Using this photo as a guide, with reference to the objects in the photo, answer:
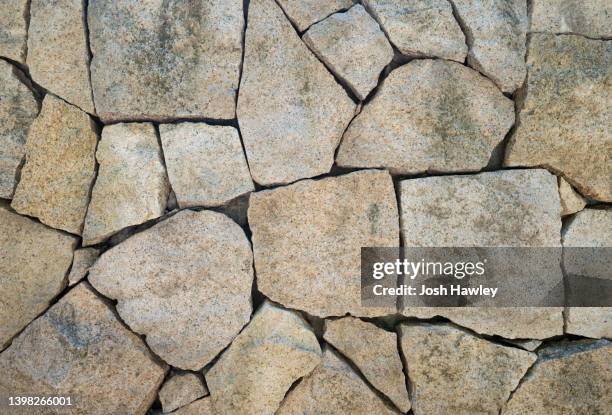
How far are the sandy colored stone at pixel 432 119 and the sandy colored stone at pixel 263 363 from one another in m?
0.68

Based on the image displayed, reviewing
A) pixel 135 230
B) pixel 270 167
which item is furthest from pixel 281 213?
pixel 135 230

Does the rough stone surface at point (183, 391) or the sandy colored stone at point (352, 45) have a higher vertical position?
the sandy colored stone at point (352, 45)

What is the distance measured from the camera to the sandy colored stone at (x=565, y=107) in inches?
65.6

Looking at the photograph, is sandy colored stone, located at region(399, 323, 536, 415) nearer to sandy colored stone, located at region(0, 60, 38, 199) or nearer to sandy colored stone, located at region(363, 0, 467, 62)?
sandy colored stone, located at region(363, 0, 467, 62)

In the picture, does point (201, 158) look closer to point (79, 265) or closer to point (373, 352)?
point (79, 265)

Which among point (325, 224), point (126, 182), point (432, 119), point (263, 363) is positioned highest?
point (432, 119)

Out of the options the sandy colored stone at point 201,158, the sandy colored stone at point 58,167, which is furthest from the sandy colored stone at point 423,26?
the sandy colored stone at point 58,167

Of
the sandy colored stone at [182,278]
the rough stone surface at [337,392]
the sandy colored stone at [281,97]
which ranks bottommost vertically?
the rough stone surface at [337,392]

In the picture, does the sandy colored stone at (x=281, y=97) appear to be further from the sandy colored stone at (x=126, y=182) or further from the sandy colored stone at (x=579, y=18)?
the sandy colored stone at (x=579, y=18)

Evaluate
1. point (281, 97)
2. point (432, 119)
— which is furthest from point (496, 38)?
point (281, 97)

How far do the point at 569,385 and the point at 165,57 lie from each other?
1866mm

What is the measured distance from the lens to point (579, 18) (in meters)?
1.69

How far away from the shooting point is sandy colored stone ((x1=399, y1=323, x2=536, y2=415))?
5.59 feet

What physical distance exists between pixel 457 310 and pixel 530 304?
0.26 metres
